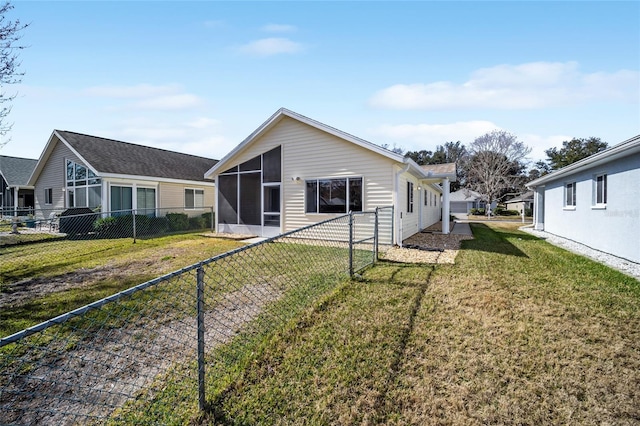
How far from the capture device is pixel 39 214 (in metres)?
18.8

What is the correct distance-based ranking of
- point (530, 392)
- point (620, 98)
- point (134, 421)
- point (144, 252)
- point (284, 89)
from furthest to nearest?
point (284, 89), point (620, 98), point (144, 252), point (530, 392), point (134, 421)

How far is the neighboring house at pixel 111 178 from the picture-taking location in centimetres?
1432

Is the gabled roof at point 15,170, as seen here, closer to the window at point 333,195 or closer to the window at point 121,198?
the window at point 121,198

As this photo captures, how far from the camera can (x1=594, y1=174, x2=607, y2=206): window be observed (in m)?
8.85

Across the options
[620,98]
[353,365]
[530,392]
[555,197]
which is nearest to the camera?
[530,392]

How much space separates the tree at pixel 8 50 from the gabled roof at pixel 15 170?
62.3ft

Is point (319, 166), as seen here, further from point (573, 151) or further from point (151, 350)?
point (573, 151)

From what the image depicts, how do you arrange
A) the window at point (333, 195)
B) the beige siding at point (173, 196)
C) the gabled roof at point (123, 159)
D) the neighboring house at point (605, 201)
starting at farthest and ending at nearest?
1. the beige siding at point (173, 196)
2. the gabled roof at point (123, 159)
3. the window at point (333, 195)
4. the neighboring house at point (605, 201)

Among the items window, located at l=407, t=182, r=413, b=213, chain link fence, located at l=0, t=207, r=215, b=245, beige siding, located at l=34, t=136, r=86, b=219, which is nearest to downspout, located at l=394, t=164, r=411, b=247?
window, located at l=407, t=182, r=413, b=213

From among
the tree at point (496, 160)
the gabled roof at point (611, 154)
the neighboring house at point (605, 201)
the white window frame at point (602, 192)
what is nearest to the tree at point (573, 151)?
the tree at point (496, 160)

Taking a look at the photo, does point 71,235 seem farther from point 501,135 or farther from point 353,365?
point 501,135

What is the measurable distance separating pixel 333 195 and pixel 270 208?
301cm

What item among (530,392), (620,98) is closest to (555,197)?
(620,98)

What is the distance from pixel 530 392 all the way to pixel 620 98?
1350 cm
